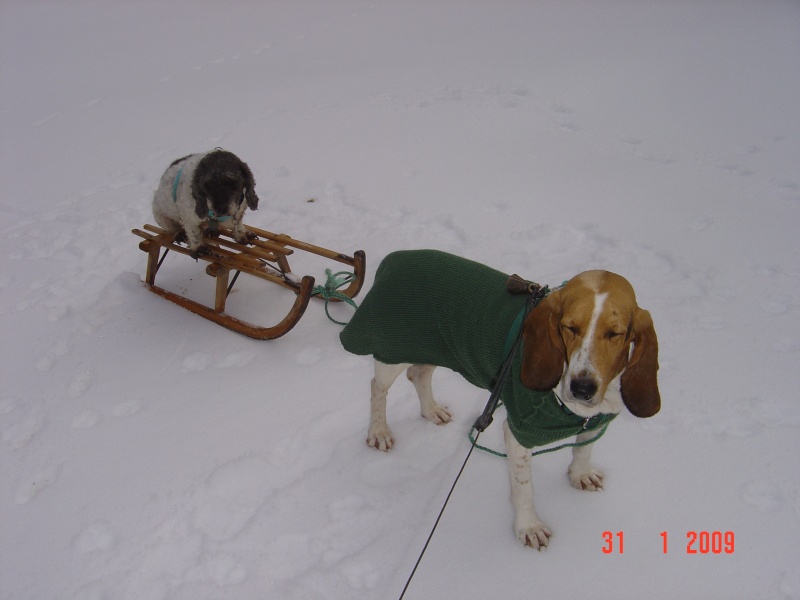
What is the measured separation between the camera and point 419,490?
2.64 meters

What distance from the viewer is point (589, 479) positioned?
101 inches

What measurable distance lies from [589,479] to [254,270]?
2200 millimetres

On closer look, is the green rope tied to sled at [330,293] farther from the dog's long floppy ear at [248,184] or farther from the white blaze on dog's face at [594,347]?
the white blaze on dog's face at [594,347]

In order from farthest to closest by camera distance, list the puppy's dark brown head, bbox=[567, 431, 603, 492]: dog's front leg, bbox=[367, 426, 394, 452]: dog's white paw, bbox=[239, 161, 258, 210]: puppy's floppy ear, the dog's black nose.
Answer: bbox=[239, 161, 258, 210]: puppy's floppy ear → the puppy's dark brown head → bbox=[367, 426, 394, 452]: dog's white paw → bbox=[567, 431, 603, 492]: dog's front leg → the dog's black nose

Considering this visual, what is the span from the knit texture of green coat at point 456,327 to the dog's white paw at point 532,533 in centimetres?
45

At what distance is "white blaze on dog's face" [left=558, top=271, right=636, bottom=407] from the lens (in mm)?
1752

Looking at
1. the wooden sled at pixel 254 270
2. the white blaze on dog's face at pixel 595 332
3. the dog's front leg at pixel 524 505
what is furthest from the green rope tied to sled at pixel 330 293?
the white blaze on dog's face at pixel 595 332

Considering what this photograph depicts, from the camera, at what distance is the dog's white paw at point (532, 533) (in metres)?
2.37

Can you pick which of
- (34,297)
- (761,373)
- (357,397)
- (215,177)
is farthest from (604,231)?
(34,297)

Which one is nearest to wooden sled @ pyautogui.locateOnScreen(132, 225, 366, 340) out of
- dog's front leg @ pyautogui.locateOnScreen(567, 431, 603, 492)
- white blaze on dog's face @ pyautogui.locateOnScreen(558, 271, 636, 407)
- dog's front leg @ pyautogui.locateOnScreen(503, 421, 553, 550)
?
dog's front leg @ pyautogui.locateOnScreen(503, 421, 553, 550)

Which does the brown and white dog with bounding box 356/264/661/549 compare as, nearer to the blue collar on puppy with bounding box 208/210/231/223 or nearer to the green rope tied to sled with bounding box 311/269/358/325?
the green rope tied to sled with bounding box 311/269/358/325

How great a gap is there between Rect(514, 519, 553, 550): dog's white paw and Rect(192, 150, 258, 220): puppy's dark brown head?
8.42 ft

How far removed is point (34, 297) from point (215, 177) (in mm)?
1703

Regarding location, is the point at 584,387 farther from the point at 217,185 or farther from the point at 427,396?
the point at 217,185
